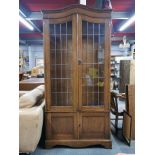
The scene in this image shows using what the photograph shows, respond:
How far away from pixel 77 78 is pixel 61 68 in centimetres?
32

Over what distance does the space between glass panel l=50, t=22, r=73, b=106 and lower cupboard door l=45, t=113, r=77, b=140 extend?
19 centimetres

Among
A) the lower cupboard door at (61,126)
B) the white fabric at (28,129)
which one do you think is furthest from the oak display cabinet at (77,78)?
the white fabric at (28,129)

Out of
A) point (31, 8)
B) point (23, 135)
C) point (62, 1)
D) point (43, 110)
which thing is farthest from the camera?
point (31, 8)

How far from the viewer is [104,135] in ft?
10.9

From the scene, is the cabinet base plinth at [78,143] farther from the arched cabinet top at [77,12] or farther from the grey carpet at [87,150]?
the arched cabinet top at [77,12]

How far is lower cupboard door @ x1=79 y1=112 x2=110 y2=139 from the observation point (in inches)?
131

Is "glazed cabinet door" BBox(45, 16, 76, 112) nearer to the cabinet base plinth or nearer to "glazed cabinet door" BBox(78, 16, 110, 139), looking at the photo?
"glazed cabinet door" BBox(78, 16, 110, 139)

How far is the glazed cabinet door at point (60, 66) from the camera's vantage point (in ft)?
10.6

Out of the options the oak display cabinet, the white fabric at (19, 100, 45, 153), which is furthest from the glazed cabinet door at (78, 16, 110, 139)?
the white fabric at (19, 100, 45, 153)

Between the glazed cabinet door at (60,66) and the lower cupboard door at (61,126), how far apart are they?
99 millimetres

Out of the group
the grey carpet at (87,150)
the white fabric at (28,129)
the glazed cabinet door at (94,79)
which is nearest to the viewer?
the white fabric at (28,129)
